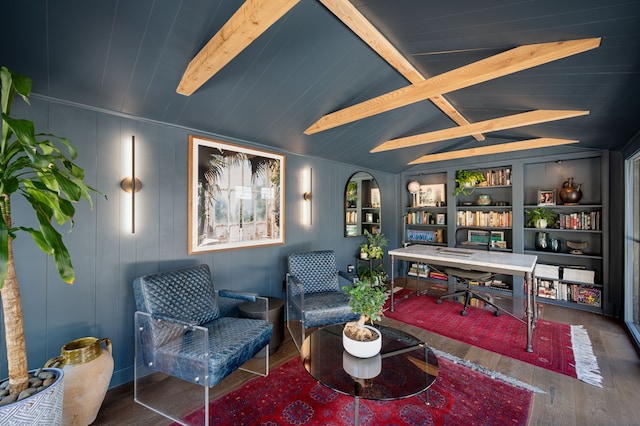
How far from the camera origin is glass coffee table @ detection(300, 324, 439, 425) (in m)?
1.53

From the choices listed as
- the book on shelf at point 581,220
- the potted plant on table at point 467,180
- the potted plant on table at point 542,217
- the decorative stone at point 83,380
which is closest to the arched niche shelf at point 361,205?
the potted plant on table at point 467,180

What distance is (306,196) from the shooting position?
A: 3.75 meters

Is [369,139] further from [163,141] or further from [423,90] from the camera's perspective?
[163,141]

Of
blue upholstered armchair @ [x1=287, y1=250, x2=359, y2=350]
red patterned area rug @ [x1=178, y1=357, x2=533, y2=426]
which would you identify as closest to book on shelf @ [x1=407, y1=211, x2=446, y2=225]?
blue upholstered armchair @ [x1=287, y1=250, x2=359, y2=350]

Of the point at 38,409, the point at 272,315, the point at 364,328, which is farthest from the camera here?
the point at 272,315

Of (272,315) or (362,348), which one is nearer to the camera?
(362,348)

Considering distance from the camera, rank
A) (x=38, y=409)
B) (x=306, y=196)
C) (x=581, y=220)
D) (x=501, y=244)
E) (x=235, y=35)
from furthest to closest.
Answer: (x=501, y=244) < (x=581, y=220) < (x=306, y=196) < (x=235, y=35) < (x=38, y=409)

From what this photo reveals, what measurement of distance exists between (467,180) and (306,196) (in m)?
3.09

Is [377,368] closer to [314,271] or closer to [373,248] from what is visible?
[314,271]

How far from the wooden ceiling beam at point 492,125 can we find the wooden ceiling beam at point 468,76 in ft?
4.54

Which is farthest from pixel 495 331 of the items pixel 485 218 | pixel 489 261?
pixel 485 218

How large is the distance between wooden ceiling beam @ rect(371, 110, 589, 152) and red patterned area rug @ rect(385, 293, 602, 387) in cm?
240

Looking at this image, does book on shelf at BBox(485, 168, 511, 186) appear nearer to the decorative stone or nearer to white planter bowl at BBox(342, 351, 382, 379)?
white planter bowl at BBox(342, 351, 382, 379)

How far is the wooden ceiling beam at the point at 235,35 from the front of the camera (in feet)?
4.23
